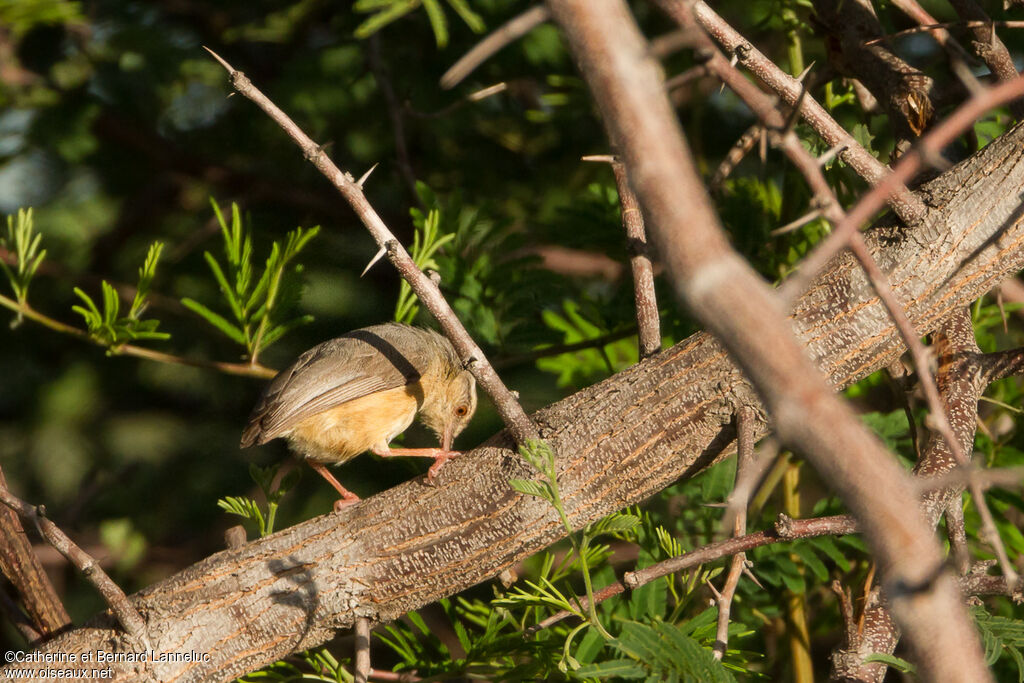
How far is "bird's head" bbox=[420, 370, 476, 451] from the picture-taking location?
363 cm

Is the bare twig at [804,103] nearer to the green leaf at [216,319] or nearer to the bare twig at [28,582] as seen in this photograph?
the green leaf at [216,319]

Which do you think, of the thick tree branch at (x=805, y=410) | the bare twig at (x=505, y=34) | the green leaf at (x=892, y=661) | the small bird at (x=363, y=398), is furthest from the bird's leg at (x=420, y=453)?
the thick tree branch at (x=805, y=410)

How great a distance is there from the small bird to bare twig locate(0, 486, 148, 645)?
0.93 meters

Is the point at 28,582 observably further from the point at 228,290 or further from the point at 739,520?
the point at 739,520

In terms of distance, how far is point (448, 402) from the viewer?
12.0 feet

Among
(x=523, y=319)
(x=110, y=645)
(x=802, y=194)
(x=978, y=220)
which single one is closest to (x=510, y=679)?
(x=110, y=645)

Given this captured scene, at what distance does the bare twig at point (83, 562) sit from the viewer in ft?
→ 7.10

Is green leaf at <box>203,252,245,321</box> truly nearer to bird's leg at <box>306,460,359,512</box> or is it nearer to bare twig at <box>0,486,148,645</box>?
bird's leg at <box>306,460,359,512</box>

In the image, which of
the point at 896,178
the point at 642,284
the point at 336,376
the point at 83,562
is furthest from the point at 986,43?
the point at 83,562

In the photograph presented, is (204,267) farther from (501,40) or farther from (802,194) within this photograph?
(501,40)

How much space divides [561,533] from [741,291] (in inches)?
62.1

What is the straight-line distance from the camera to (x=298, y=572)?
2.43m

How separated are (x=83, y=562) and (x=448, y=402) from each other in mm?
1693

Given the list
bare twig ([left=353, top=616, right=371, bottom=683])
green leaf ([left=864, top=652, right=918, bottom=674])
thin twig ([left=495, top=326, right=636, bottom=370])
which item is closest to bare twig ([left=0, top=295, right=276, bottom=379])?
thin twig ([left=495, top=326, right=636, bottom=370])
